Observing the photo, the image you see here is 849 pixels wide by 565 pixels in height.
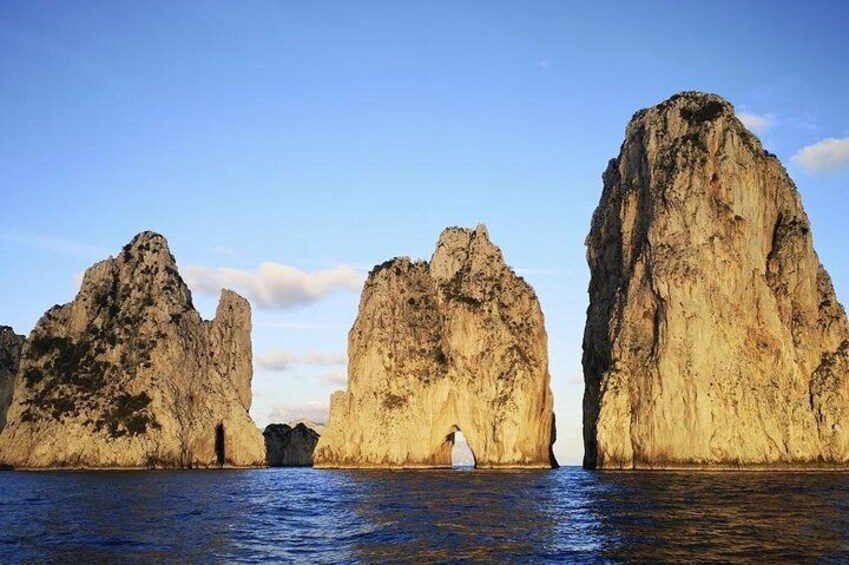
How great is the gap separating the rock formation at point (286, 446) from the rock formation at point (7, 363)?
6049 cm

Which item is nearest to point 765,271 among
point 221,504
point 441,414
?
point 441,414

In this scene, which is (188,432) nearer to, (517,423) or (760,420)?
(517,423)

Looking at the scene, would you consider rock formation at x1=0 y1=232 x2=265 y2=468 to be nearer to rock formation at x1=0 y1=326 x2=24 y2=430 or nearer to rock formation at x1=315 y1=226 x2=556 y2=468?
rock formation at x1=315 y1=226 x2=556 y2=468

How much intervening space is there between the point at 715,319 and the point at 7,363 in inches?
5048

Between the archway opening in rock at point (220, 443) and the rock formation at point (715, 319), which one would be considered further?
the archway opening in rock at point (220, 443)

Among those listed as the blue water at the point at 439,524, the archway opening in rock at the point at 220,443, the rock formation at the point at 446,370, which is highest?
the rock formation at the point at 446,370

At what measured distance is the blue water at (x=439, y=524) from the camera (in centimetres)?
2930

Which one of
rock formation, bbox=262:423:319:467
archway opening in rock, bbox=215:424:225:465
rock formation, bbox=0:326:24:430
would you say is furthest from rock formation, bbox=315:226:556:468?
rock formation, bbox=262:423:319:467

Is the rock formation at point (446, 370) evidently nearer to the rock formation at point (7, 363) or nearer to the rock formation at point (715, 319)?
the rock formation at point (715, 319)

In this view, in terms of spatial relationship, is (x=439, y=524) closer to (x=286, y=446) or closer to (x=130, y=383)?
(x=130, y=383)

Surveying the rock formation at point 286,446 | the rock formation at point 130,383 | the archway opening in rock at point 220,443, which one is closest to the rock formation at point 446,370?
the archway opening in rock at point 220,443

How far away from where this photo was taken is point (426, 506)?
48.6m

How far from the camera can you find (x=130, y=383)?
123562 millimetres

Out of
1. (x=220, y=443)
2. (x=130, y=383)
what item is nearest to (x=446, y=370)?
(x=220, y=443)
